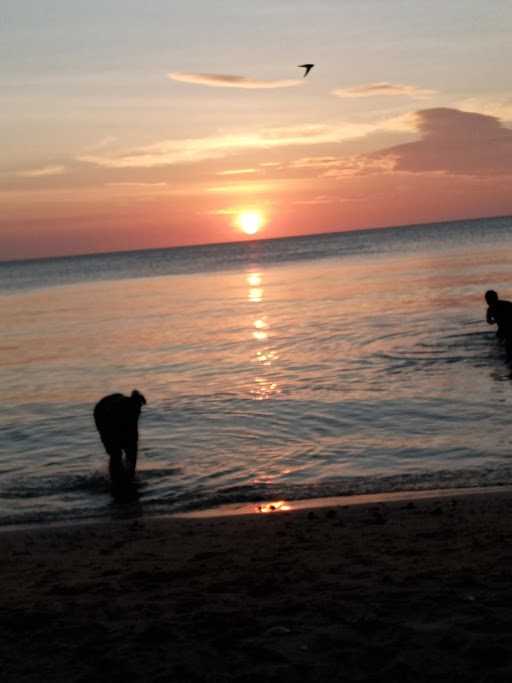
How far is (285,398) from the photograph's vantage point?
1464 cm

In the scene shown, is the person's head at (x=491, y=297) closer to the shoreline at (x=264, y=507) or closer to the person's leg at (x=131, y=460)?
the shoreline at (x=264, y=507)

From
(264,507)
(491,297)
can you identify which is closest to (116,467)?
(264,507)

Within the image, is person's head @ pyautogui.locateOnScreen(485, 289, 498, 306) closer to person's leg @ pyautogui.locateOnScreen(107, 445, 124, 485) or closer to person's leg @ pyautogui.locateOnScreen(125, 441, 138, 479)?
person's leg @ pyautogui.locateOnScreen(125, 441, 138, 479)

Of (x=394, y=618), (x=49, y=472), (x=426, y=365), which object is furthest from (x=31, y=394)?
(x=394, y=618)

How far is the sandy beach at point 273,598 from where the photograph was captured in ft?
15.5

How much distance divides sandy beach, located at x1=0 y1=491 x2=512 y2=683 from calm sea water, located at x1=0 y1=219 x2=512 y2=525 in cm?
151

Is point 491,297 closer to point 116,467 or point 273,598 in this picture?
point 116,467

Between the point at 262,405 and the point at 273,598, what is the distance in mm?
8525

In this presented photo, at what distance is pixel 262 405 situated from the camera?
14.2m

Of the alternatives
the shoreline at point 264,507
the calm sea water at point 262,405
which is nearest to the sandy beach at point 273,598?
the shoreline at point 264,507

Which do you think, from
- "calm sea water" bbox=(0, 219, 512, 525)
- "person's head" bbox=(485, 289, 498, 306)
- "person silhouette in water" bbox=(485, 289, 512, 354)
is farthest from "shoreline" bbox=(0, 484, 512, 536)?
"person's head" bbox=(485, 289, 498, 306)

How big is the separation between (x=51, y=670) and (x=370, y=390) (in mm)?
10325

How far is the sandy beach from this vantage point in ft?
15.5

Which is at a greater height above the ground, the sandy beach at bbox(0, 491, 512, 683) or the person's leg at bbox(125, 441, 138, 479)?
the person's leg at bbox(125, 441, 138, 479)
